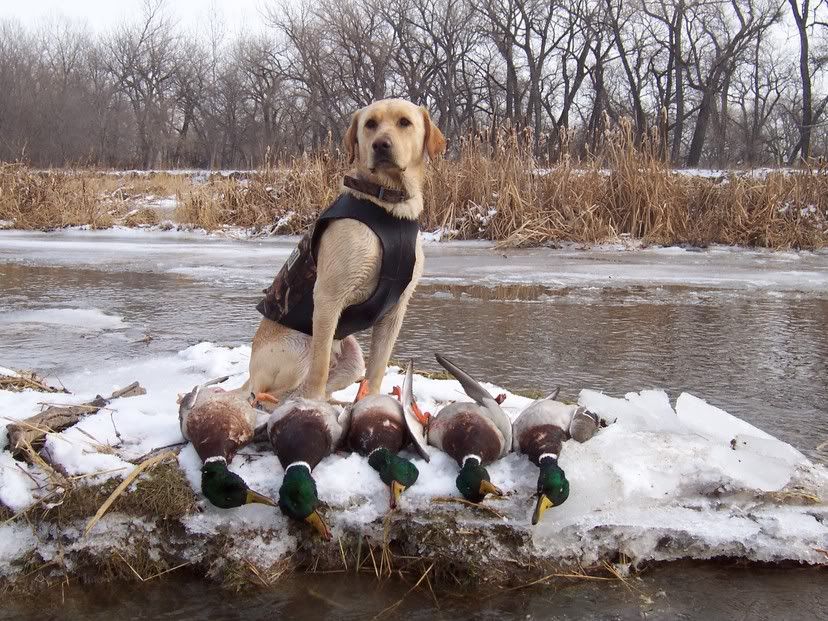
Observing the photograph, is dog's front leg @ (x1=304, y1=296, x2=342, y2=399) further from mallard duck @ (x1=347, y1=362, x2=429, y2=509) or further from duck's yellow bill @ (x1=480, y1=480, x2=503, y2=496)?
duck's yellow bill @ (x1=480, y1=480, x2=503, y2=496)

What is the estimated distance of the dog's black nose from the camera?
9.50ft

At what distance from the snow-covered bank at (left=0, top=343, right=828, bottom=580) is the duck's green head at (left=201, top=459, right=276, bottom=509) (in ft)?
0.31

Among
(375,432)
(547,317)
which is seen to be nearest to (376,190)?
(375,432)

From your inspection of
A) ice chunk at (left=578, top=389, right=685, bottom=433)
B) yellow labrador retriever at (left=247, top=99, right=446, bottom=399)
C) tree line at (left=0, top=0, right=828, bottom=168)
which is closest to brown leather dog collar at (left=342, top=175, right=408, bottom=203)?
yellow labrador retriever at (left=247, top=99, right=446, bottom=399)

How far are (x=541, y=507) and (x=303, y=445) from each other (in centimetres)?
75

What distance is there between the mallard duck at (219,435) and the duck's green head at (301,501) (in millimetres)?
66

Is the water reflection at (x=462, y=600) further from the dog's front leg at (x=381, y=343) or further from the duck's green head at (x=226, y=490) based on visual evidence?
the dog's front leg at (x=381, y=343)

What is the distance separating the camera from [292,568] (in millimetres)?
2021

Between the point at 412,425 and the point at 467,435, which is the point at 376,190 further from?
the point at 467,435

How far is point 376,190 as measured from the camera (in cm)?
291

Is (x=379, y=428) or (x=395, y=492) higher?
(x=379, y=428)

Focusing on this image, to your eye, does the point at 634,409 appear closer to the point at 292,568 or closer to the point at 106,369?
the point at 292,568

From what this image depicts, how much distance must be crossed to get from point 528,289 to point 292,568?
5402 millimetres

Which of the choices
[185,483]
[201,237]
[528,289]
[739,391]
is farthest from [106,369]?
[201,237]
